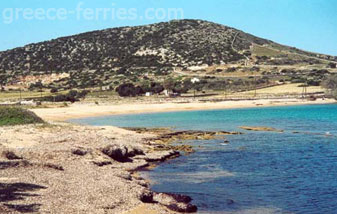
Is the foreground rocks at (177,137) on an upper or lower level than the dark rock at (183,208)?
upper

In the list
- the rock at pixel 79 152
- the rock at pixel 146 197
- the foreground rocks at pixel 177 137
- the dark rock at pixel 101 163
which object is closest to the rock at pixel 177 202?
the rock at pixel 146 197

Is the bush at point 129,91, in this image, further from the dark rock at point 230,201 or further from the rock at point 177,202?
the rock at point 177,202

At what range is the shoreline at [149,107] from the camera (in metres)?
69.9

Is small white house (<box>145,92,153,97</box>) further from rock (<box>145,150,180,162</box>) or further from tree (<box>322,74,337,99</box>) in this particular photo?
rock (<box>145,150,180,162</box>)

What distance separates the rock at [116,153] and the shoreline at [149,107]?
38674 mm

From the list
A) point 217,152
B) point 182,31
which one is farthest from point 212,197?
point 182,31

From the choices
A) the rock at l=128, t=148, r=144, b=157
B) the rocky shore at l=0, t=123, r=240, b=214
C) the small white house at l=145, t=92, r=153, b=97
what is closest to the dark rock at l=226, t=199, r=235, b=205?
the rocky shore at l=0, t=123, r=240, b=214

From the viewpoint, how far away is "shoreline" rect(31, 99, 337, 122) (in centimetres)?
6988

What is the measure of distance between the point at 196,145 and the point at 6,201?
2166 centimetres

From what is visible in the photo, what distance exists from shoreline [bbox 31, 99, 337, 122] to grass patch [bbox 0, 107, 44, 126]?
75.4 feet

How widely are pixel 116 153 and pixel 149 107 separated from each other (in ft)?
185

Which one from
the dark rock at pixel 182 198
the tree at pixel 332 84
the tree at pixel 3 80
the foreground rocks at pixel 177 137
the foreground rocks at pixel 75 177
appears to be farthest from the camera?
the tree at pixel 3 80

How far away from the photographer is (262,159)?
94.0 ft

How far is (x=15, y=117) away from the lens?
39.2 meters
